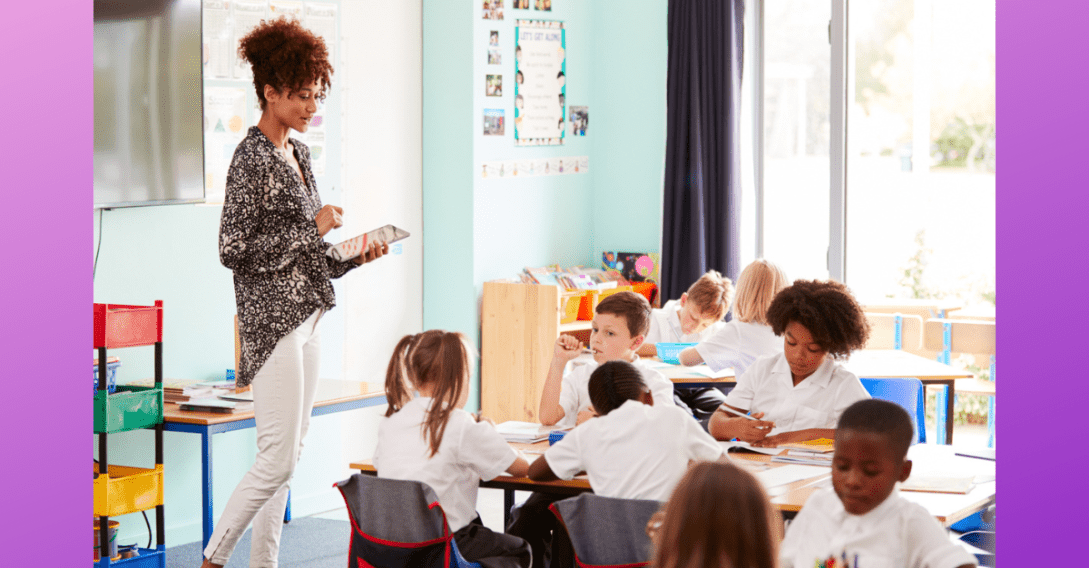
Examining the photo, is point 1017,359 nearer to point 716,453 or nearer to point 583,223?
point 716,453

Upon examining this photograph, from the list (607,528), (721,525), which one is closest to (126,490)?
(607,528)

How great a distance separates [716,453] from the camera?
2.75 metres

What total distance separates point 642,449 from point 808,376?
901 millimetres

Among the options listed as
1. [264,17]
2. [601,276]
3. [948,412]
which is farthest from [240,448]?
[948,412]

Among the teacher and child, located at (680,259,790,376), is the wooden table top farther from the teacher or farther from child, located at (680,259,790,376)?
child, located at (680,259,790,376)

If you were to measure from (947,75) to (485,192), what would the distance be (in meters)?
2.49

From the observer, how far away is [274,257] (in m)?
3.35

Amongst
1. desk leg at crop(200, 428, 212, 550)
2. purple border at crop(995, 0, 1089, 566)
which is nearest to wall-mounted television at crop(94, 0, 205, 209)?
desk leg at crop(200, 428, 212, 550)

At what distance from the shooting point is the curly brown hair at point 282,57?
333 cm

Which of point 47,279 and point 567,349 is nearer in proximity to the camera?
point 47,279

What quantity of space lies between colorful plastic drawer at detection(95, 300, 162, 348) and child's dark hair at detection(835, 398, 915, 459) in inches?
96.5

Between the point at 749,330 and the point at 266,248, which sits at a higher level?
the point at 266,248

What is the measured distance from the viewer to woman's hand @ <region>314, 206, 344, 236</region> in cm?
335

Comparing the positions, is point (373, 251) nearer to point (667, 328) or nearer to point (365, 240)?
point (365, 240)
